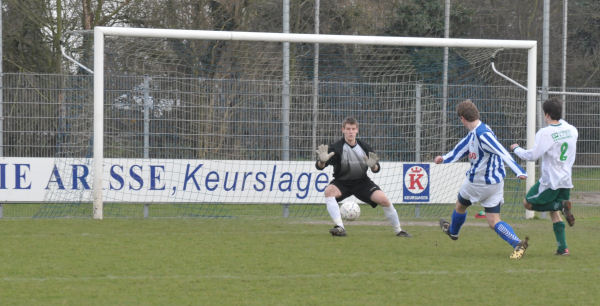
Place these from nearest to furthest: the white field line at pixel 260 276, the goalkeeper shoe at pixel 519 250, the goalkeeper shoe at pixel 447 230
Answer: the white field line at pixel 260 276
the goalkeeper shoe at pixel 519 250
the goalkeeper shoe at pixel 447 230

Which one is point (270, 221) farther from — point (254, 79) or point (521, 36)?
point (521, 36)

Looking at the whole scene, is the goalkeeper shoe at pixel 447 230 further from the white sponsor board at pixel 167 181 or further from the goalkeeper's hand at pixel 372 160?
the white sponsor board at pixel 167 181

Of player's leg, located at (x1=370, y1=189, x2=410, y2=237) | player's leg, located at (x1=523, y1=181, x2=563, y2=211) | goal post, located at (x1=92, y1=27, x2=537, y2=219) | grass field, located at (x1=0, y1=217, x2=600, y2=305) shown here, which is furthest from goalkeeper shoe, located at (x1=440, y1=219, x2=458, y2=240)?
goal post, located at (x1=92, y1=27, x2=537, y2=219)

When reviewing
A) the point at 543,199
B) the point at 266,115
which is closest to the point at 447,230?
the point at 543,199

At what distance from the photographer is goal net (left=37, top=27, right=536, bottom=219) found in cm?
1494

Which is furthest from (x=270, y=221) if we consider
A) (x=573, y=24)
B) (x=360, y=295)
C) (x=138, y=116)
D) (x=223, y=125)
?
(x=573, y=24)

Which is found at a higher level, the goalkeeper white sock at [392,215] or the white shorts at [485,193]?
the white shorts at [485,193]

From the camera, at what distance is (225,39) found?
583 inches

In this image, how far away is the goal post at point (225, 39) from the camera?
14.3 metres

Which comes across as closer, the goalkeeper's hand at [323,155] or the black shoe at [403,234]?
the goalkeeper's hand at [323,155]

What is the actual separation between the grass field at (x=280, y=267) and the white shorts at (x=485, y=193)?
599 millimetres

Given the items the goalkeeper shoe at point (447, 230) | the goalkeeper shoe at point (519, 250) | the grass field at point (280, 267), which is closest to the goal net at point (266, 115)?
the grass field at point (280, 267)

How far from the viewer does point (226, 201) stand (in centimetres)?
1525

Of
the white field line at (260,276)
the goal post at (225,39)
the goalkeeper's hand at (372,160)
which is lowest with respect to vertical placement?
the white field line at (260,276)
